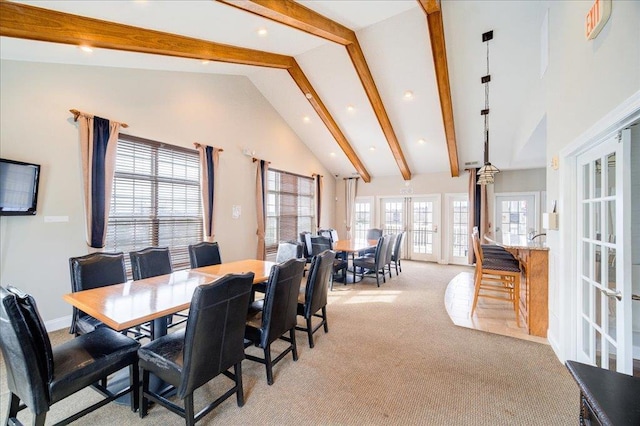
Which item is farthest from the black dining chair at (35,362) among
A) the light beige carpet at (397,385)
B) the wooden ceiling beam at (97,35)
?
the wooden ceiling beam at (97,35)

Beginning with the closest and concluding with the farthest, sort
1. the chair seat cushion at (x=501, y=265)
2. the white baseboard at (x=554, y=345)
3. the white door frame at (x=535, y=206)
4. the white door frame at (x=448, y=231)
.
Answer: the white baseboard at (x=554, y=345), the chair seat cushion at (x=501, y=265), the white door frame at (x=535, y=206), the white door frame at (x=448, y=231)

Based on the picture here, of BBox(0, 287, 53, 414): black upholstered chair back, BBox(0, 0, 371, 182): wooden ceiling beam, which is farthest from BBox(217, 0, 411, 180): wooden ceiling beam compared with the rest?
BBox(0, 287, 53, 414): black upholstered chair back

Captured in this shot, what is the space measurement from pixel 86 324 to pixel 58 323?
1.40 m

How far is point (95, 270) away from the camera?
252 centimetres

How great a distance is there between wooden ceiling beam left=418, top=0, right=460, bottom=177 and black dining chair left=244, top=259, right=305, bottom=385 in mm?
3422

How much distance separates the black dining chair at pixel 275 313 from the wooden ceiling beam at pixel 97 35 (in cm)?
297

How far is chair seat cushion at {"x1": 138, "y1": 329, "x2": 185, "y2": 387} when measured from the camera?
163 centimetres

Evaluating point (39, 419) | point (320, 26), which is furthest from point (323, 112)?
point (39, 419)

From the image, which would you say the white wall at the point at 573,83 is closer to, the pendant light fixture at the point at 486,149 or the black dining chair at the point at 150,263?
→ the pendant light fixture at the point at 486,149

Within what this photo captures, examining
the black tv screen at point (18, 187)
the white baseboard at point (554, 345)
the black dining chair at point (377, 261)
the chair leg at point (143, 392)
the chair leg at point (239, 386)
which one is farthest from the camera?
the black dining chair at point (377, 261)

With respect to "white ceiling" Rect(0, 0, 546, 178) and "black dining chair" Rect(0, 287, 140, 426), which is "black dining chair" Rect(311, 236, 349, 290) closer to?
"white ceiling" Rect(0, 0, 546, 178)

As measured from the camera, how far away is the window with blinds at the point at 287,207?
20.8ft

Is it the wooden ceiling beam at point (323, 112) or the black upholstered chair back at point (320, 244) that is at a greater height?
the wooden ceiling beam at point (323, 112)

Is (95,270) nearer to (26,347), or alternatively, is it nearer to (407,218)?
(26,347)
